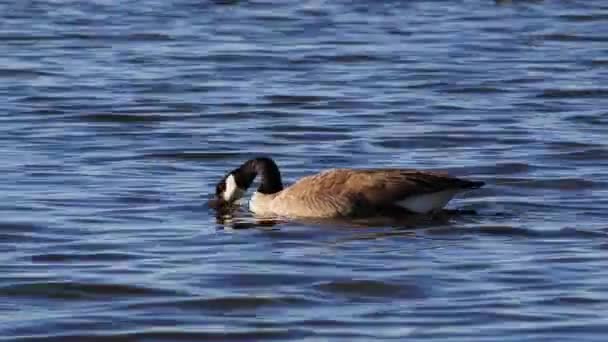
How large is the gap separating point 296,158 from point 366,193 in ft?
10.8

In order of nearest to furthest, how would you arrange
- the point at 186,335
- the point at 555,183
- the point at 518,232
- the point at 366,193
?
the point at 186,335 → the point at 518,232 → the point at 366,193 → the point at 555,183

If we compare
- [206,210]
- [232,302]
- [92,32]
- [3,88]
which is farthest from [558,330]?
[92,32]

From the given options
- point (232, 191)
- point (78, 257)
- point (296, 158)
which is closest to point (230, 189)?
point (232, 191)

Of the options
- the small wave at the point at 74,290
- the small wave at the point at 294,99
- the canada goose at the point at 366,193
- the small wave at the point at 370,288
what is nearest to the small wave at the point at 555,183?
the canada goose at the point at 366,193

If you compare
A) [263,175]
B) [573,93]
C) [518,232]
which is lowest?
[573,93]

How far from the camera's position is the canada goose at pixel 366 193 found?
13359 millimetres

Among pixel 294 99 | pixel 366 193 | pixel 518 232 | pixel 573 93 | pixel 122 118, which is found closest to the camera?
pixel 518 232

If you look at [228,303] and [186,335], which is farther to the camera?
[228,303]

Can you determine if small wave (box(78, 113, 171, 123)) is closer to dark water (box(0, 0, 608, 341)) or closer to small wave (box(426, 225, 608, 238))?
dark water (box(0, 0, 608, 341))

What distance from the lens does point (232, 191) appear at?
47.6 ft

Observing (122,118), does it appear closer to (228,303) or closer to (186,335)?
(228,303)

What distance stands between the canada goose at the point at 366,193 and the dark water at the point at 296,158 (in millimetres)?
228

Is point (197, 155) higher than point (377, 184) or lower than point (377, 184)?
lower

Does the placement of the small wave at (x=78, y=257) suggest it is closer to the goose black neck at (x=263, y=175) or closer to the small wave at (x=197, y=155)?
the goose black neck at (x=263, y=175)
